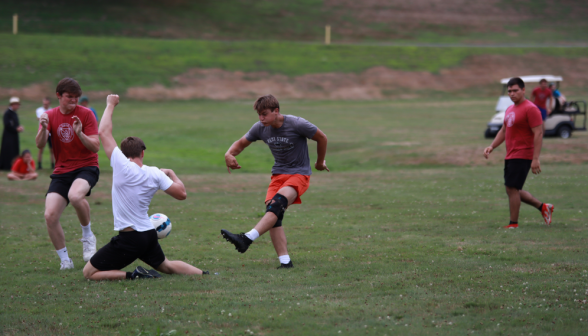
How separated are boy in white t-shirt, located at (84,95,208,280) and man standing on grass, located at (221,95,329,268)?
113 centimetres

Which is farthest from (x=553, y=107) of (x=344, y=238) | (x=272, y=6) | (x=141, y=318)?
(x=272, y=6)

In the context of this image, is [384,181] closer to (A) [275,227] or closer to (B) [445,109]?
(A) [275,227]

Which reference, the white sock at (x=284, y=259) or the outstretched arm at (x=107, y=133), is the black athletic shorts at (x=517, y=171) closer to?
the white sock at (x=284, y=259)

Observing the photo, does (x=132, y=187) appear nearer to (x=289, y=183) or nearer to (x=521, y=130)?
(x=289, y=183)

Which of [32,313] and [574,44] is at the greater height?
[574,44]

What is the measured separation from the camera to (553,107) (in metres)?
22.8

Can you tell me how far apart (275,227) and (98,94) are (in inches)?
1325

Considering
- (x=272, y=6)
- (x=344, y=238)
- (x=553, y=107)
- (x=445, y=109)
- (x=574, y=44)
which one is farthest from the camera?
(x=272, y=6)

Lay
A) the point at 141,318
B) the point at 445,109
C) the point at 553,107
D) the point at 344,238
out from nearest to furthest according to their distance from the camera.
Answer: the point at 141,318, the point at 344,238, the point at 553,107, the point at 445,109

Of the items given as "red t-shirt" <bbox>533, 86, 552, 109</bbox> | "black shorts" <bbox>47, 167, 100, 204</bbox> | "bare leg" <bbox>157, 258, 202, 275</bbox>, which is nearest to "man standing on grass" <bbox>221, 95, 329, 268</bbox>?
"bare leg" <bbox>157, 258, 202, 275</bbox>

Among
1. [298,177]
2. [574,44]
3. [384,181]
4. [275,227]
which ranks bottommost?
[384,181]

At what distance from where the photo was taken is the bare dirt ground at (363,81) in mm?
41531

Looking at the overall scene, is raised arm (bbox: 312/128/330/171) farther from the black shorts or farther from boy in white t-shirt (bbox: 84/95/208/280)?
the black shorts

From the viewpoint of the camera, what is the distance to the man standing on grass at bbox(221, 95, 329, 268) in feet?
21.8
